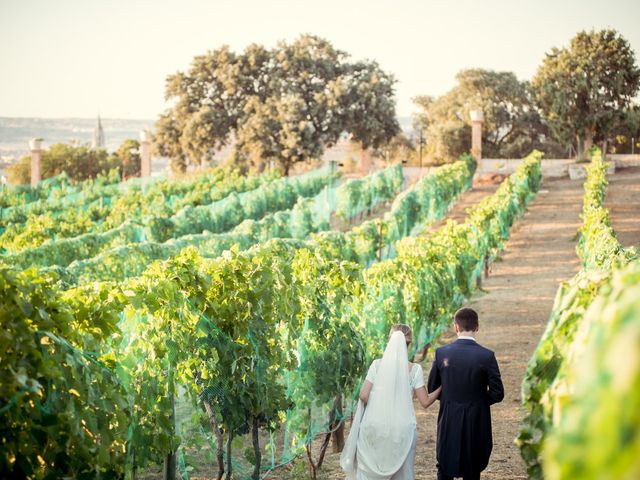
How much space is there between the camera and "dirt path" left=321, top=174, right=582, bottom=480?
738 centimetres

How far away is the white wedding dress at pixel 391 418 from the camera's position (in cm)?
519

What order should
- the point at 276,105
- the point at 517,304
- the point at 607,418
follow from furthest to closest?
1. the point at 276,105
2. the point at 517,304
3. the point at 607,418

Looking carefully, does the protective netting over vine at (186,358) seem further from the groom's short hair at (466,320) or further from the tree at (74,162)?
the tree at (74,162)

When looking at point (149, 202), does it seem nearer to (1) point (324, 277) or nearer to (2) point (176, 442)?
(1) point (324, 277)

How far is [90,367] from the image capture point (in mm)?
4273

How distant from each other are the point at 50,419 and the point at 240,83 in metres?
40.2

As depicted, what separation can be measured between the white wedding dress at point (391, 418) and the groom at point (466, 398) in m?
0.21

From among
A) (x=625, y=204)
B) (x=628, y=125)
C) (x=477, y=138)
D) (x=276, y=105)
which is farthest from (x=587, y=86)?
(x=625, y=204)

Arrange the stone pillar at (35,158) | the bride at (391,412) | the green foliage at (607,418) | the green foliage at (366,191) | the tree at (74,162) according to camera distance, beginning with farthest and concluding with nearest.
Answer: the tree at (74,162)
the stone pillar at (35,158)
the green foliage at (366,191)
the bride at (391,412)
the green foliage at (607,418)

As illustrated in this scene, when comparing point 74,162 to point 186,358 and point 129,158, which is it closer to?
point 129,158

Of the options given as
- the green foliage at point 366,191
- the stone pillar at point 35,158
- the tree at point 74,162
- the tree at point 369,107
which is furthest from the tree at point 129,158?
the green foliage at point 366,191

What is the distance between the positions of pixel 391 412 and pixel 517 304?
33.3 feet

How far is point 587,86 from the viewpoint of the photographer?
41.7m

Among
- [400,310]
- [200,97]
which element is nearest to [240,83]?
[200,97]
